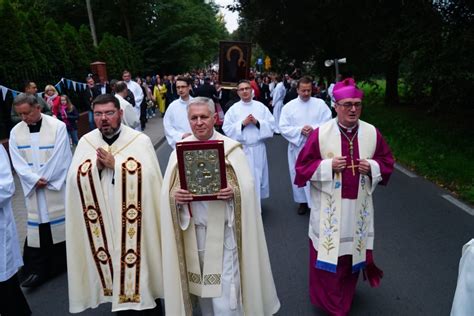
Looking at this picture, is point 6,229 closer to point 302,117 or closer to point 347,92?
point 347,92

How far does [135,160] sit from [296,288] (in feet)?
7.19

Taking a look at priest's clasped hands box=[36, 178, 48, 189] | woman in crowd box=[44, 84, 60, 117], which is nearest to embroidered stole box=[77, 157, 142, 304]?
priest's clasped hands box=[36, 178, 48, 189]

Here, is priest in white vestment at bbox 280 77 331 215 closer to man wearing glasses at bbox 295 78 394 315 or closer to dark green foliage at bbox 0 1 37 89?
man wearing glasses at bbox 295 78 394 315

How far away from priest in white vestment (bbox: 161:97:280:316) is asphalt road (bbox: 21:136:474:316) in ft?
3.53

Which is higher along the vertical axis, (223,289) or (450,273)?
(223,289)

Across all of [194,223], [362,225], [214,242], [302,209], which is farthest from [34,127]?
[302,209]

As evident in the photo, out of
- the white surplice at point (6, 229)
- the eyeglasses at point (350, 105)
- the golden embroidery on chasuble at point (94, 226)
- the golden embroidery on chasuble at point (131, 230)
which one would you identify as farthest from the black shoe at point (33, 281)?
the eyeglasses at point (350, 105)

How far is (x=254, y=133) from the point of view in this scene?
6688 millimetres

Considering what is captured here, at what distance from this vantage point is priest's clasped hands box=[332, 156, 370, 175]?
3559mm

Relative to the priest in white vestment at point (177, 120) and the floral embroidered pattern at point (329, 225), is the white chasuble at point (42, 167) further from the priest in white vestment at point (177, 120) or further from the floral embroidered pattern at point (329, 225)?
the floral embroidered pattern at point (329, 225)

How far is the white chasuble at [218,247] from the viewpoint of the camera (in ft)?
10.3

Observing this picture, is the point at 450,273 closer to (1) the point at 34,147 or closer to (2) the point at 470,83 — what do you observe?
(1) the point at 34,147

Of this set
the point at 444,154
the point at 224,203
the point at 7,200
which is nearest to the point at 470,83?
the point at 444,154

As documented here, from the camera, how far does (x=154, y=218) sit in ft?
11.7
